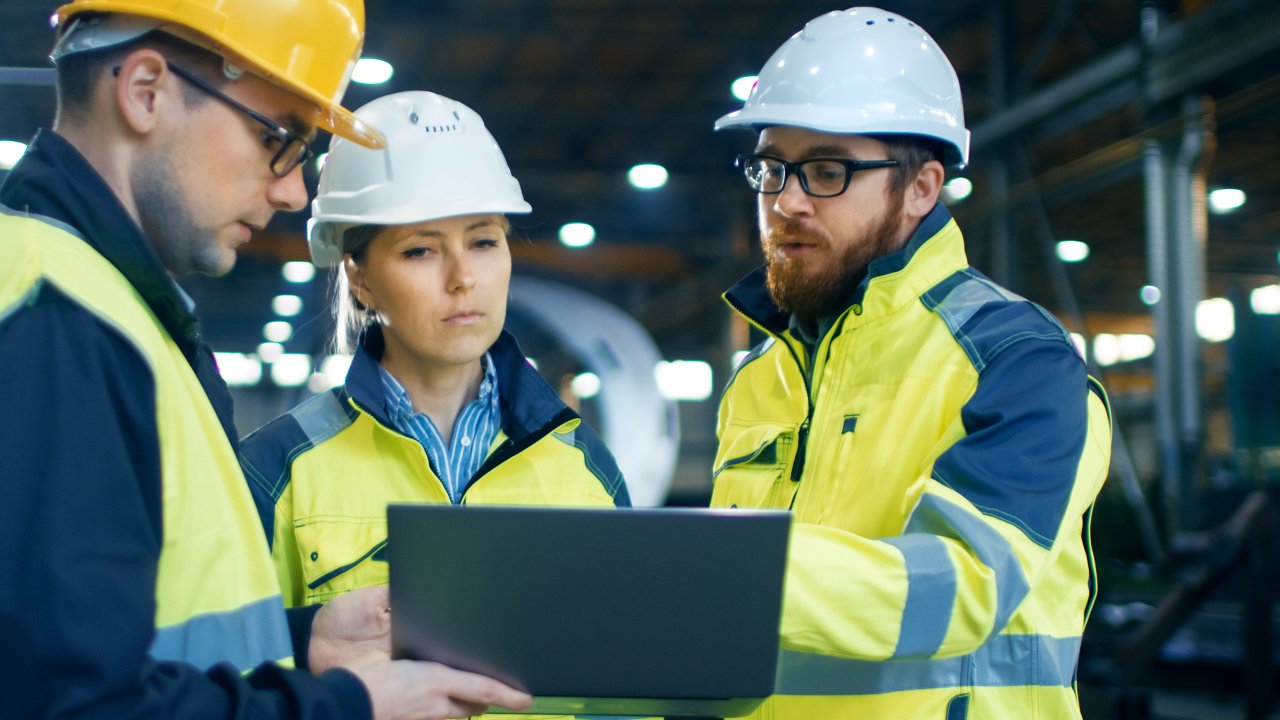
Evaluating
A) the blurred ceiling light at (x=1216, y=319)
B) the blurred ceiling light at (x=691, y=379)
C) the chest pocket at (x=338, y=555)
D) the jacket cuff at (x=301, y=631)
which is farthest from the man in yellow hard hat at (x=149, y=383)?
the blurred ceiling light at (x=691, y=379)

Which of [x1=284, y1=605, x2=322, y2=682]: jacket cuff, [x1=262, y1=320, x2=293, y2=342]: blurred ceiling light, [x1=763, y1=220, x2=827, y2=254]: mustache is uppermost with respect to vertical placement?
[x1=262, y1=320, x2=293, y2=342]: blurred ceiling light

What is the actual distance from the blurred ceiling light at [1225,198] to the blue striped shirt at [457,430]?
1599 centimetres

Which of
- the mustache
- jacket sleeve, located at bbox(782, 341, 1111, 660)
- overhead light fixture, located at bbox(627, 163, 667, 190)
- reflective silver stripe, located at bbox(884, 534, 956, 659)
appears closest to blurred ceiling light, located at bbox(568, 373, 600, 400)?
overhead light fixture, located at bbox(627, 163, 667, 190)

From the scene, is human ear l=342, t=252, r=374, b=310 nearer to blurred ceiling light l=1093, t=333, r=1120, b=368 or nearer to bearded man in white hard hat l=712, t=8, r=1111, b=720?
bearded man in white hard hat l=712, t=8, r=1111, b=720

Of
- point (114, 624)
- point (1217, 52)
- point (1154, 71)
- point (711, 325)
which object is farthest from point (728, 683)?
point (711, 325)

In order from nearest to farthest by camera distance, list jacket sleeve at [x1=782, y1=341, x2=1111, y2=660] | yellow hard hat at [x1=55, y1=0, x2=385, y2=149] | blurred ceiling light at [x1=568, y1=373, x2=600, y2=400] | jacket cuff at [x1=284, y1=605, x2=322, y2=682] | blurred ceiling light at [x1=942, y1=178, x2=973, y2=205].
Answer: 1. yellow hard hat at [x1=55, y1=0, x2=385, y2=149]
2. jacket sleeve at [x1=782, y1=341, x2=1111, y2=660]
3. jacket cuff at [x1=284, y1=605, x2=322, y2=682]
4. blurred ceiling light at [x1=942, y1=178, x2=973, y2=205]
5. blurred ceiling light at [x1=568, y1=373, x2=600, y2=400]

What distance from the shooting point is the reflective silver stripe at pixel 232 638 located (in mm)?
1488

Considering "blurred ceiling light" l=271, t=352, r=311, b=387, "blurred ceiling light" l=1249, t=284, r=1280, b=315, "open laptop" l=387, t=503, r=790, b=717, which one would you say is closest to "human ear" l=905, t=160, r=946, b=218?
"open laptop" l=387, t=503, r=790, b=717

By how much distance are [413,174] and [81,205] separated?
102 cm

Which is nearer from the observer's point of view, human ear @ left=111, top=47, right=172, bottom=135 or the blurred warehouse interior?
human ear @ left=111, top=47, right=172, bottom=135

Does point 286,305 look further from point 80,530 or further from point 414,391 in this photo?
point 80,530

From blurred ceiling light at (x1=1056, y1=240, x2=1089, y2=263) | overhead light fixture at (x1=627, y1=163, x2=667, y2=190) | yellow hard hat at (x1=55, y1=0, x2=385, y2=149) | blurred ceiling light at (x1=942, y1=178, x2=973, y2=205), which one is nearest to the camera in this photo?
yellow hard hat at (x1=55, y1=0, x2=385, y2=149)

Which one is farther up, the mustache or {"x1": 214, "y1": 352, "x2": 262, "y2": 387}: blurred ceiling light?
{"x1": 214, "y1": 352, "x2": 262, "y2": 387}: blurred ceiling light

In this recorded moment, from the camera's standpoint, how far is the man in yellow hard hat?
1.28 m
